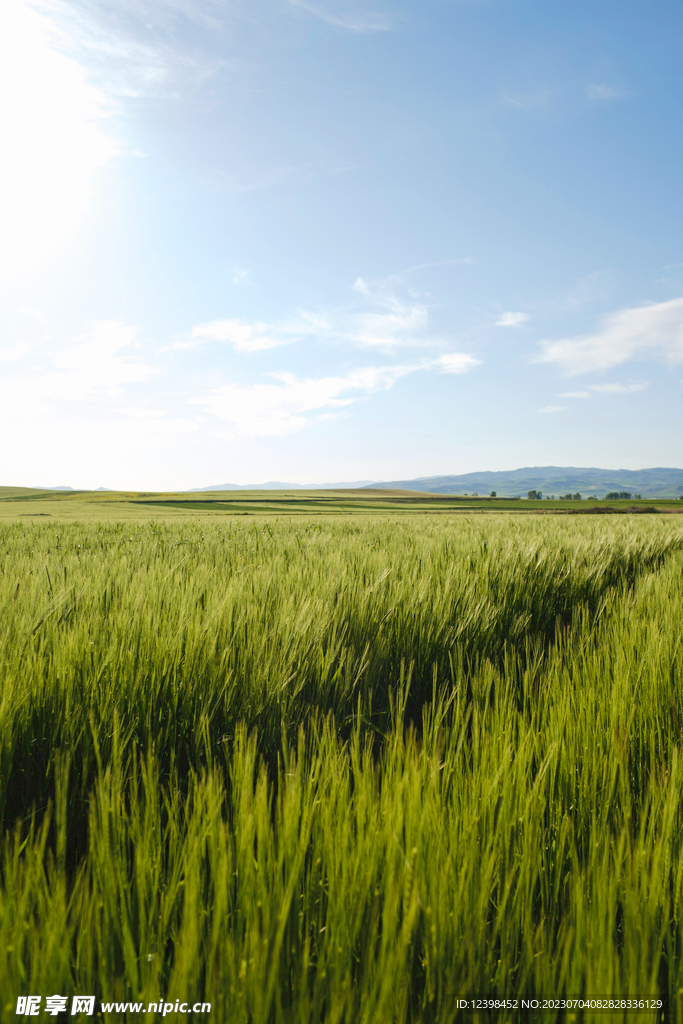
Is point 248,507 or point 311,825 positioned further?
point 248,507

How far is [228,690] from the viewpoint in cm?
126

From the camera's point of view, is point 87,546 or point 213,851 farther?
point 87,546

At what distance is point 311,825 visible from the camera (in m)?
0.72

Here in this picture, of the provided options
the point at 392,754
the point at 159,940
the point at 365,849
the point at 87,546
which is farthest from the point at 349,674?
the point at 87,546

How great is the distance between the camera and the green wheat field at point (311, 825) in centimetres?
53

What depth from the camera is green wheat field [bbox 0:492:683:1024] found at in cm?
53

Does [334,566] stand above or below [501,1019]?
above

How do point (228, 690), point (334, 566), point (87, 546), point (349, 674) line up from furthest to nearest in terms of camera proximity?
point (87, 546)
point (334, 566)
point (349, 674)
point (228, 690)

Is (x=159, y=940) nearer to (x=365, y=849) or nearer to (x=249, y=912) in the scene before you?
(x=249, y=912)

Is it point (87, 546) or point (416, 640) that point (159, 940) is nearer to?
point (416, 640)

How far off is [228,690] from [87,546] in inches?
181

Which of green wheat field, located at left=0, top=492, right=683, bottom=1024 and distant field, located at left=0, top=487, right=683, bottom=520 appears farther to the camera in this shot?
distant field, located at left=0, top=487, right=683, bottom=520

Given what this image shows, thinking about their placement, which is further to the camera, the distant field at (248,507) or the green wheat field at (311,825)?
the distant field at (248,507)

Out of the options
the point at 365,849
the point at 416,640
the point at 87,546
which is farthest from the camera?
the point at 87,546
